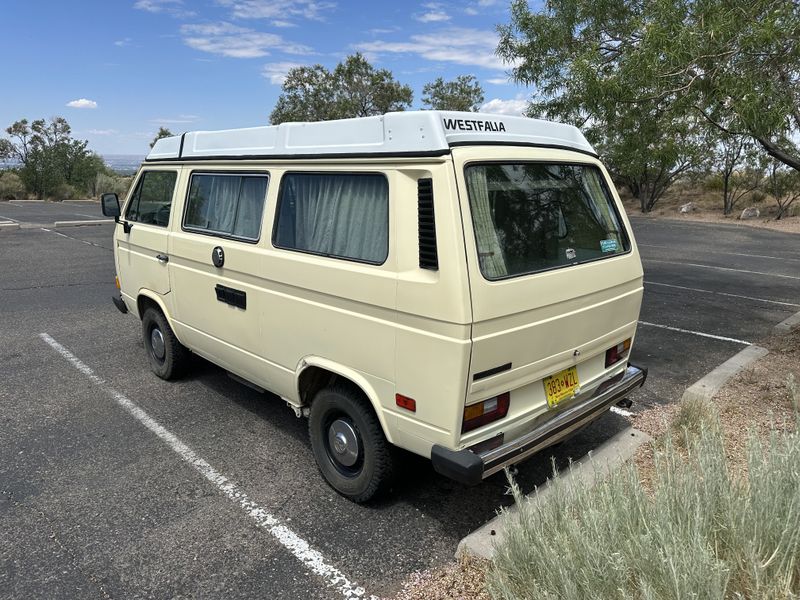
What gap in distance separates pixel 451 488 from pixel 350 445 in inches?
30.3

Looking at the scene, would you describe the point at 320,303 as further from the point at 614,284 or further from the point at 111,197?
the point at 111,197

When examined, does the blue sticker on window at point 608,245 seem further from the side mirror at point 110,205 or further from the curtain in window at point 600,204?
the side mirror at point 110,205

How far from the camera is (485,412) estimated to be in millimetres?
2869

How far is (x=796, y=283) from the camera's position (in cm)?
1045

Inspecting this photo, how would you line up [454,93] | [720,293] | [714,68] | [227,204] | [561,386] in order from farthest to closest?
[454,93] → [720,293] → [714,68] → [227,204] → [561,386]

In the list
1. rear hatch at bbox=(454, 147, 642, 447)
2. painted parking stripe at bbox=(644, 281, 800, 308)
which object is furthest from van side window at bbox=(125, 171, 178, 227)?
painted parking stripe at bbox=(644, 281, 800, 308)

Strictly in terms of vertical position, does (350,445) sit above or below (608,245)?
below

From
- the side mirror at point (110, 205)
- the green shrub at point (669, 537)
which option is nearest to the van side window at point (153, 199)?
the side mirror at point (110, 205)

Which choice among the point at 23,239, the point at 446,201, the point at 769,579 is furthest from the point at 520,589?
the point at 23,239

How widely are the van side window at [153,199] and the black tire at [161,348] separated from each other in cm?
88

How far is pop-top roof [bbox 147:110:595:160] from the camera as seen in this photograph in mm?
2795

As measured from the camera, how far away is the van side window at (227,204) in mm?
3885

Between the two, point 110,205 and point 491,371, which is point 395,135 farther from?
point 110,205

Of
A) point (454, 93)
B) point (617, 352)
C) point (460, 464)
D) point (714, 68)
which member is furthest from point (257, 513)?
point (454, 93)
